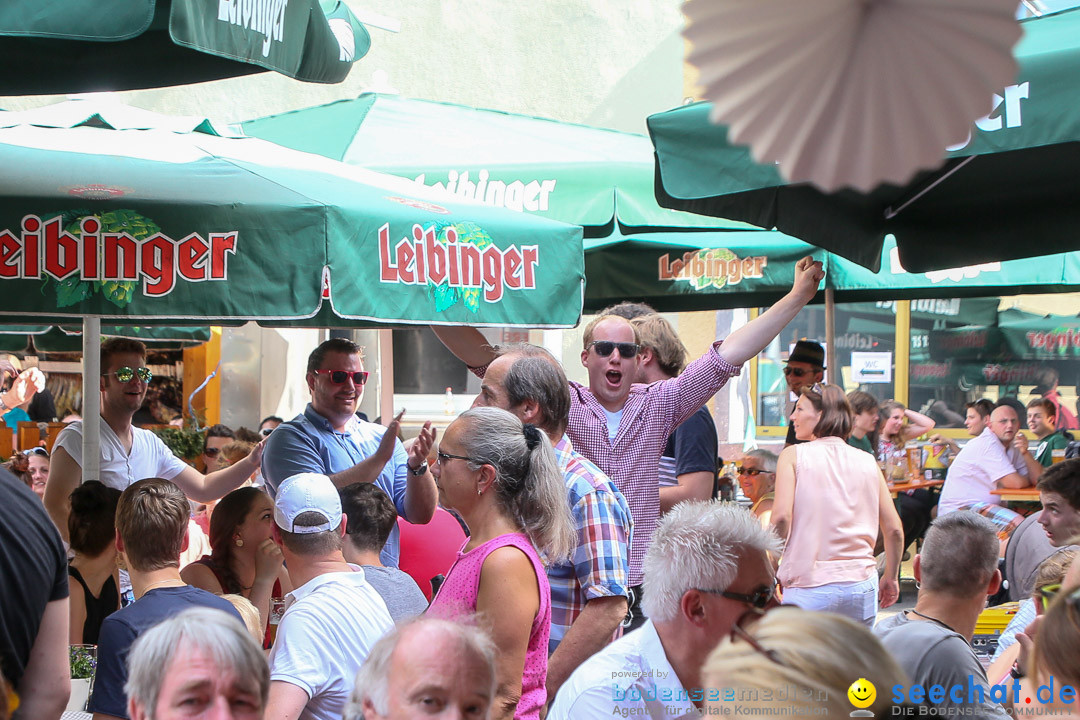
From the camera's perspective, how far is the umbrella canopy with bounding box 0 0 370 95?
2936 millimetres

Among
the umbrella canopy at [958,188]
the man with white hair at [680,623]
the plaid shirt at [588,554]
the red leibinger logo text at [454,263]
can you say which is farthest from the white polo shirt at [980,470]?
the man with white hair at [680,623]

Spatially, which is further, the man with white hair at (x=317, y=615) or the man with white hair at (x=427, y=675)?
the man with white hair at (x=317, y=615)

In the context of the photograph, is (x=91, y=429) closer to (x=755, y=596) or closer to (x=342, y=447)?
(x=342, y=447)

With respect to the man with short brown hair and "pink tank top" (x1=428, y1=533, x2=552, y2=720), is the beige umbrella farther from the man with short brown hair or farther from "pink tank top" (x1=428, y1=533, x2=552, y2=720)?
the man with short brown hair

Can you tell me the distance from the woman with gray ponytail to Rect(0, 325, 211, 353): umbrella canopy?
24.6 ft

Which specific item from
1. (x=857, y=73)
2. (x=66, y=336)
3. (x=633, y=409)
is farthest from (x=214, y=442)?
(x=857, y=73)

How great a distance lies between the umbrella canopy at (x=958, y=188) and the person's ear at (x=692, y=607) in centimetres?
114

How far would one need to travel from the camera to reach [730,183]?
9.87 ft

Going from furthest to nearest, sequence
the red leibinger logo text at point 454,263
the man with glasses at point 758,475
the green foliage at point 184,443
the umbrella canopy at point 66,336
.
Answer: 1. the umbrella canopy at point 66,336
2. the green foliage at point 184,443
3. the man with glasses at point 758,475
4. the red leibinger logo text at point 454,263

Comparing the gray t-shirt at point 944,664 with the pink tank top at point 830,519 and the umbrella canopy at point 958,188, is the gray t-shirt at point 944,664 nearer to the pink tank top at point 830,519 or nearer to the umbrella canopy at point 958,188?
the umbrella canopy at point 958,188

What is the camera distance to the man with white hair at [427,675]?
2.07 m

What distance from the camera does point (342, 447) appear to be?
16.0 ft

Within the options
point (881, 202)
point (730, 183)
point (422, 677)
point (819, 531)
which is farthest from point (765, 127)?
point (819, 531)

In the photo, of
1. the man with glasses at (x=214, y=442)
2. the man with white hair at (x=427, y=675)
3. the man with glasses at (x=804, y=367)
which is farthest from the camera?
the man with glasses at (x=214, y=442)
